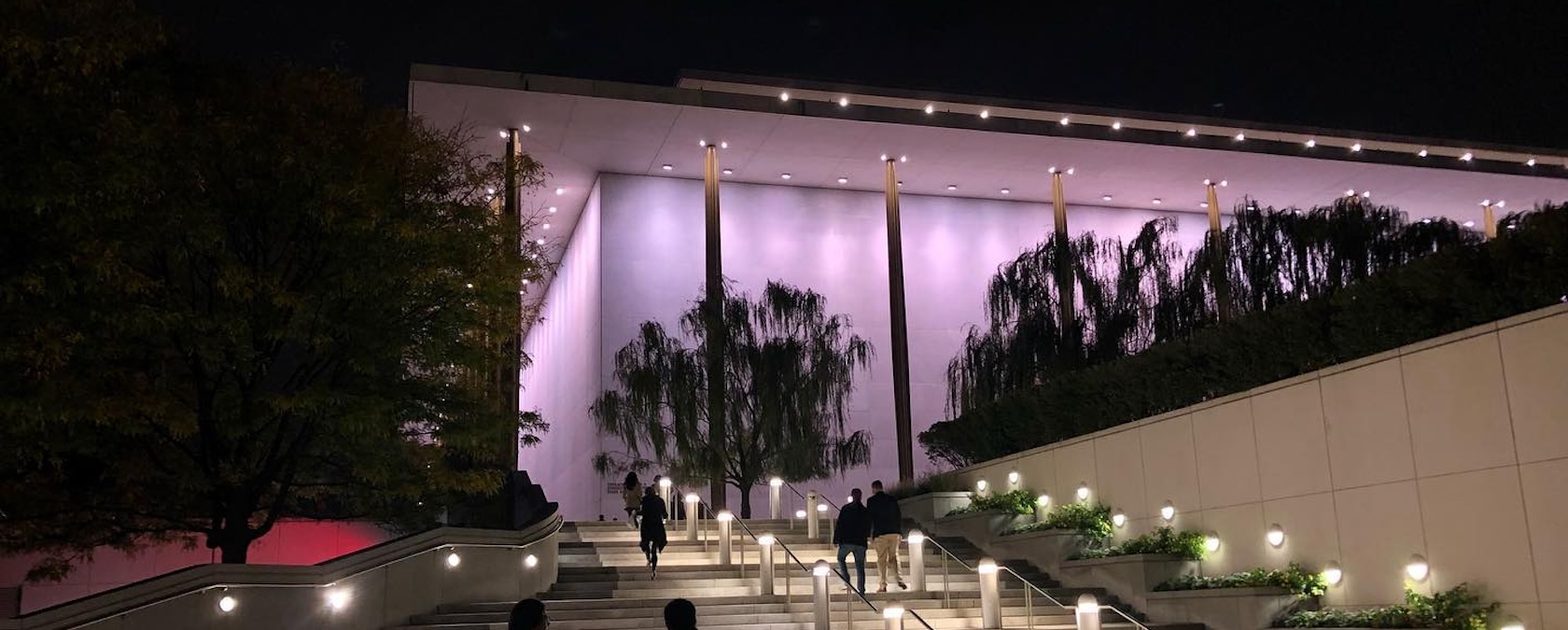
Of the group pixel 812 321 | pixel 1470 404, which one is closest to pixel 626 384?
pixel 812 321

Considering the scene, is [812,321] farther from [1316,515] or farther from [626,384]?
[1316,515]

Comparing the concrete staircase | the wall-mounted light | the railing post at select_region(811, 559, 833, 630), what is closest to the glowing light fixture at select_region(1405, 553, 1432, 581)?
the wall-mounted light

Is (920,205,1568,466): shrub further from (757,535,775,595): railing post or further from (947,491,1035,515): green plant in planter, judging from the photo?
(757,535,775,595): railing post

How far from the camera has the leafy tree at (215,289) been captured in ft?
40.0

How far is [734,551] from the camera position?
1911 centimetres

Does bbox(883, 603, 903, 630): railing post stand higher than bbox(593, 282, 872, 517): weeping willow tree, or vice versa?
bbox(593, 282, 872, 517): weeping willow tree

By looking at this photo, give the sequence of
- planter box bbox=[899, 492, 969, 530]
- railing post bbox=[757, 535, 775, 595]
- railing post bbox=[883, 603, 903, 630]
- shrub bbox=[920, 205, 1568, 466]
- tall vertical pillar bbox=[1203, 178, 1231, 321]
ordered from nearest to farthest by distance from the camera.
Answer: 1. railing post bbox=[883, 603, 903, 630]
2. shrub bbox=[920, 205, 1568, 466]
3. railing post bbox=[757, 535, 775, 595]
4. tall vertical pillar bbox=[1203, 178, 1231, 321]
5. planter box bbox=[899, 492, 969, 530]

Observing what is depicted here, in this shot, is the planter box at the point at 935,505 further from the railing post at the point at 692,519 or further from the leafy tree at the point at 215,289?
the leafy tree at the point at 215,289

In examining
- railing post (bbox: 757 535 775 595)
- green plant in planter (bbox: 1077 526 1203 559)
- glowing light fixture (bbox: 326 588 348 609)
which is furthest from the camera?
railing post (bbox: 757 535 775 595)

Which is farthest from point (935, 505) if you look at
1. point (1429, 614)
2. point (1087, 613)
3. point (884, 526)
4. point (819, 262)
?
point (819, 262)

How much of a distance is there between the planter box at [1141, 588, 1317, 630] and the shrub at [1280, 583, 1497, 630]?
91cm

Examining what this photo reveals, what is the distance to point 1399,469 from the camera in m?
12.6

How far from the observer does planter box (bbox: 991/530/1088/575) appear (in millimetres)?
17359

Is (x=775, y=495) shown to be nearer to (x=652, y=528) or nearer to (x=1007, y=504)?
(x=1007, y=504)
